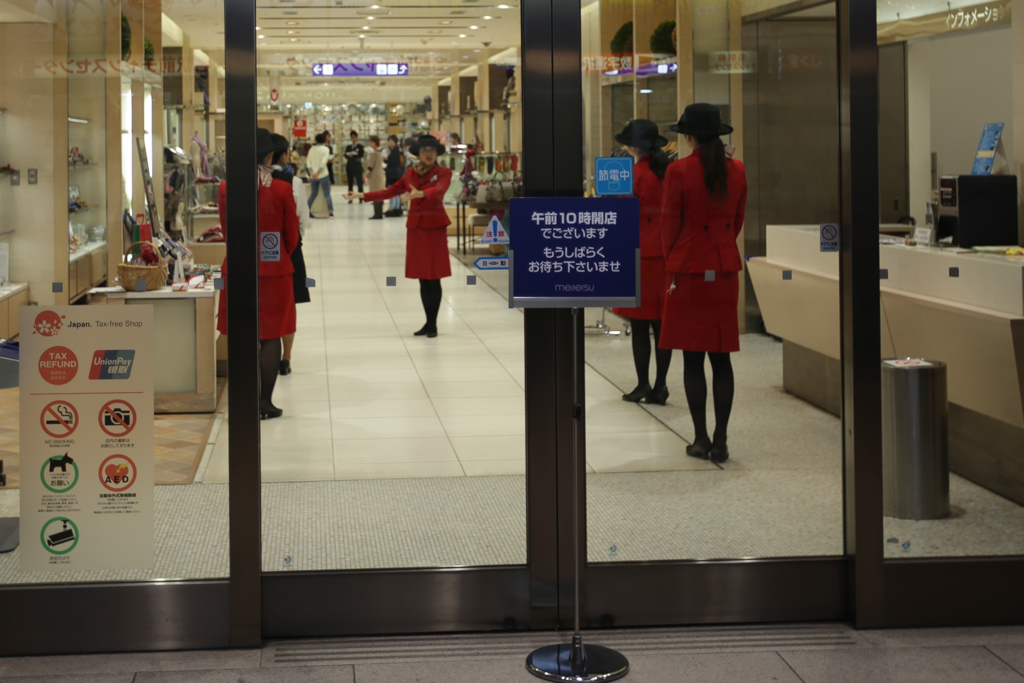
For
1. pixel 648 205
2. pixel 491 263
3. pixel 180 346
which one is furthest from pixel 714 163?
pixel 180 346

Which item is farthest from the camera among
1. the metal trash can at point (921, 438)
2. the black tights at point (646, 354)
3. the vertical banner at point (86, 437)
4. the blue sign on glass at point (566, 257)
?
the metal trash can at point (921, 438)

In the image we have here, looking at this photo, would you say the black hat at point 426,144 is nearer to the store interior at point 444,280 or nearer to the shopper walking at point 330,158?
the store interior at point 444,280

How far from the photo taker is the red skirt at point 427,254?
353 cm

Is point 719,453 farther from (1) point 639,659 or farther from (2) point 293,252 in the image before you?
(2) point 293,252

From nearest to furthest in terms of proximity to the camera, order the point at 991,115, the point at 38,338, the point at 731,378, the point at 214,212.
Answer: the point at 38,338 < the point at 214,212 < the point at 731,378 < the point at 991,115

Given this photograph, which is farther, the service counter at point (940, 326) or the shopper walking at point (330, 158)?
the shopper walking at point (330, 158)

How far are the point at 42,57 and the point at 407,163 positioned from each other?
123cm

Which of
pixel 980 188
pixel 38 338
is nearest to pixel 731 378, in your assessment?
pixel 980 188

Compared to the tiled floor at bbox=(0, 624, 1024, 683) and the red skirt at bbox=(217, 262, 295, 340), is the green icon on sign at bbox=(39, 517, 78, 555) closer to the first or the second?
the tiled floor at bbox=(0, 624, 1024, 683)

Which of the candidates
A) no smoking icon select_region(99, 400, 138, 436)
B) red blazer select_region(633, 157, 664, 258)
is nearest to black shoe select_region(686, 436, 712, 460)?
red blazer select_region(633, 157, 664, 258)

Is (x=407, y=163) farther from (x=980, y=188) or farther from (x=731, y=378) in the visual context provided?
(x=980, y=188)

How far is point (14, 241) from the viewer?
3316 millimetres

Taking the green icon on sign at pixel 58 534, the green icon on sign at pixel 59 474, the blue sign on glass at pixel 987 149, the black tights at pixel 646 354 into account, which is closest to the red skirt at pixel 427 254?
the black tights at pixel 646 354

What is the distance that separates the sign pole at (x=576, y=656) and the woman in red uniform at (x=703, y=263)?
0.53 m
